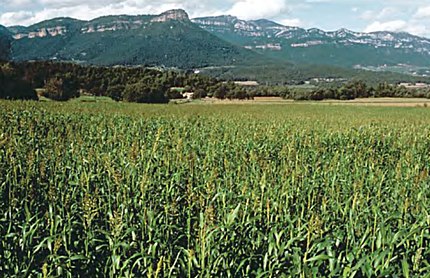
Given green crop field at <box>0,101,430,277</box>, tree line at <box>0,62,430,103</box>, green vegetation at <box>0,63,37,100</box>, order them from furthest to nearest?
tree line at <box>0,62,430,103</box> → green vegetation at <box>0,63,37,100</box> → green crop field at <box>0,101,430,277</box>

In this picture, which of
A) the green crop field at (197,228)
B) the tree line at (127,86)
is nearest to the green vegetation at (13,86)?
the tree line at (127,86)

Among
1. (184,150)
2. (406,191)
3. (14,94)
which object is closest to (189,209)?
(406,191)

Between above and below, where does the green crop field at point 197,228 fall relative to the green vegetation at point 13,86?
below

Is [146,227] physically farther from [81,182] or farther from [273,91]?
[273,91]

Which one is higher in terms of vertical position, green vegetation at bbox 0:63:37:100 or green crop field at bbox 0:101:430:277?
green vegetation at bbox 0:63:37:100

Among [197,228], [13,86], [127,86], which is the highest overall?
[13,86]

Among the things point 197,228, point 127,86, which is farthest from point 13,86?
point 197,228

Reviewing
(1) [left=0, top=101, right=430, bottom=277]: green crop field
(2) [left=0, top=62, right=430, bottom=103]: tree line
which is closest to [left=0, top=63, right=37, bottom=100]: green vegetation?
(2) [left=0, top=62, right=430, bottom=103]: tree line

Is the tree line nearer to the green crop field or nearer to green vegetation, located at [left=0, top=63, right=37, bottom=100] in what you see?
green vegetation, located at [left=0, top=63, right=37, bottom=100]

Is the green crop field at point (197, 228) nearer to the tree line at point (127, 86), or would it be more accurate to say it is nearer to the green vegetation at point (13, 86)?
the green vegetation at point (13, 86)

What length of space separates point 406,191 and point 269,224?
3657mm

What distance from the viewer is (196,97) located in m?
73.1

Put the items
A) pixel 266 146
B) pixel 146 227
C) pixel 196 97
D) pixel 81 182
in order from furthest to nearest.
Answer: pixel 196 97
pixel 266 146
pixel 81 182
pixel 146 227

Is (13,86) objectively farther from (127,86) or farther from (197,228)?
(197,228)
